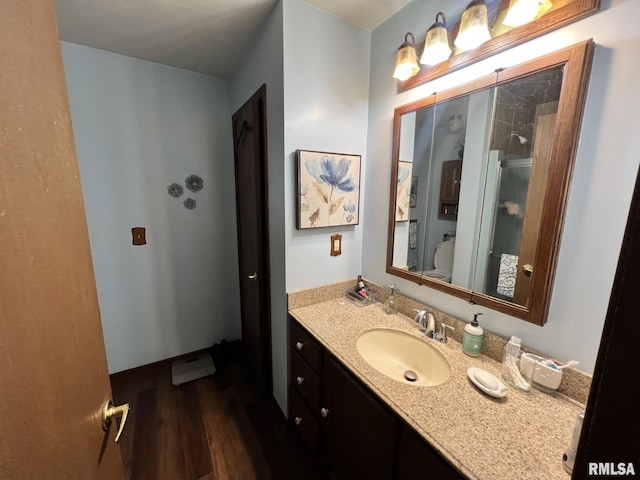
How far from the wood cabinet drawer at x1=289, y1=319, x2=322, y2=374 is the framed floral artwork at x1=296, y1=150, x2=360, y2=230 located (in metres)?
0.57

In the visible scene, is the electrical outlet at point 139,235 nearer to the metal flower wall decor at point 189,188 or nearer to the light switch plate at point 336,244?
the metal flower wall decor at point 189,188

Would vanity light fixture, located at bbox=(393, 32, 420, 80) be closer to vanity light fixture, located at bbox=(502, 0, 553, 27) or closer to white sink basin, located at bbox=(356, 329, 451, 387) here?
vanity light fixture, located at bbox=(502, 0, 553, 27)

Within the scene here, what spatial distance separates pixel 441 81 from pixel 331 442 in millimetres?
1779

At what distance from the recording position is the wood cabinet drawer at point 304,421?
1329 millimetres

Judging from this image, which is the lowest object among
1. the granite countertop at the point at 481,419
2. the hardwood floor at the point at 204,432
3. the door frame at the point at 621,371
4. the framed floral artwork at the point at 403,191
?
the hardwood floor at the point at 204,432

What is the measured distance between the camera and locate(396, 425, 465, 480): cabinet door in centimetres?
69

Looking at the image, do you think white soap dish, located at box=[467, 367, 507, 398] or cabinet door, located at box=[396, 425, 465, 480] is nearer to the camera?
cabinet door, located at box=[396, 425, 465, 480]

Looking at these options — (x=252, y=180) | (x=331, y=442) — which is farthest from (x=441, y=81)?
(x=331, y=442)

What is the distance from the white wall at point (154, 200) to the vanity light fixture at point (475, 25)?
1821 millimetres

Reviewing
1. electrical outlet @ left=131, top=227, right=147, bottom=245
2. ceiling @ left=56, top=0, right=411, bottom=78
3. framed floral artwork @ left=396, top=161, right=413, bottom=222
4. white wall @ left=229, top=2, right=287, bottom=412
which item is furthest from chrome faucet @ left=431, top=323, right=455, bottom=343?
electrical outlet @ left=131, top=227, right=147, bottom=245

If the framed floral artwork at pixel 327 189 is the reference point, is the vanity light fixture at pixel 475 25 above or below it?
above

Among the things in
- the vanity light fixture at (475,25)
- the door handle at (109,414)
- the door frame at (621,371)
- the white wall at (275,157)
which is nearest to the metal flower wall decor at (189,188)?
the white wall at (275,157)

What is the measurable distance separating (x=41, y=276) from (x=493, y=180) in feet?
4.48

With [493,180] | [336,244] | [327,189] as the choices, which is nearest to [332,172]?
[327,189]
